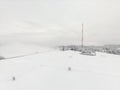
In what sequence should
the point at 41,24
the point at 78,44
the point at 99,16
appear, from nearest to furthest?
the point at 99,16, the point at 41,24, the point at 78,44

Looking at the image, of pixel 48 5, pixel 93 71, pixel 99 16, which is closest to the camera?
pixel 93 71

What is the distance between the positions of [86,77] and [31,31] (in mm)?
9586

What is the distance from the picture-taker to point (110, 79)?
3771 millimetres

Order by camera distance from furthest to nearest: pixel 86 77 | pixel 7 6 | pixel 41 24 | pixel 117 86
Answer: pixel 41 24 → pixel 7 6 → pixel 86 77 → pixel 117 86

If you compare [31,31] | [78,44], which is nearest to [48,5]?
[31,31]

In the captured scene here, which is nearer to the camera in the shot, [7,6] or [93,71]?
[93,71]

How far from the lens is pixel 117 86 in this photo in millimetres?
3369

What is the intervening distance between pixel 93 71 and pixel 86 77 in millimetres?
597

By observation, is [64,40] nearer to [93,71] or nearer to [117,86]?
[93,71]

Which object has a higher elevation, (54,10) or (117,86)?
(54,10)

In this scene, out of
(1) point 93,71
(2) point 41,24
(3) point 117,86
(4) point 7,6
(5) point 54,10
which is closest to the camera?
(3) point 117,86

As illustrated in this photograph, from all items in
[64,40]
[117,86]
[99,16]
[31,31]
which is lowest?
[117,86]

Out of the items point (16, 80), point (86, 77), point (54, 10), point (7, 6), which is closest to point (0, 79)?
point (16, 80)

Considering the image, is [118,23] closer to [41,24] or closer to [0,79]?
[41,24]
